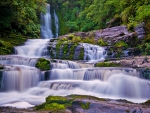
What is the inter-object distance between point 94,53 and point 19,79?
20.5ft

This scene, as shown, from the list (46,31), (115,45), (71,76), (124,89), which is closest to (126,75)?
(124,89)

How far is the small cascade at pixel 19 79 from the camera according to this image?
8.44 metres

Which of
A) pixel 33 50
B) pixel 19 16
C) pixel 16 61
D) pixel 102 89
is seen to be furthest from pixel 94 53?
pixel 19 16

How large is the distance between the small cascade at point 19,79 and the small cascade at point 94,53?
16.7 feet

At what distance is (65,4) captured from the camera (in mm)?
29672

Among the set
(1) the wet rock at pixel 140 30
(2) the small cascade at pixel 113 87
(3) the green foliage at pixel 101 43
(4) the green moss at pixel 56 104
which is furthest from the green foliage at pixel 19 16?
(4) the green moss at pixel 56 104

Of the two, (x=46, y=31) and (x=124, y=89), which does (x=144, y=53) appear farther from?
(x=46, y=31)

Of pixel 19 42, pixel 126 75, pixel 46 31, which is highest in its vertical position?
pixel 46 31

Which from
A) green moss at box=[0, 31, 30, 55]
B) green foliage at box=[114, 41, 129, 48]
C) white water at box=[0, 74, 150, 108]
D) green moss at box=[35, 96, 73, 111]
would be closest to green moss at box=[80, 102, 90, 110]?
green moss at box=[35, 96, 73, 111]

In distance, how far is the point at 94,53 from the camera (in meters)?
13.7

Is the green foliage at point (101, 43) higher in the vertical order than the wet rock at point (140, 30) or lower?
lower

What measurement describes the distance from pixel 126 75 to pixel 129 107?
378cm

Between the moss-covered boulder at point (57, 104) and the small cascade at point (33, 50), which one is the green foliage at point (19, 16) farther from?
the moss-covered boulder at point (57, 104)

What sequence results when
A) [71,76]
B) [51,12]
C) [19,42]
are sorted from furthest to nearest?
1. [51,12]
2. [19,42]
3. [71,76]
